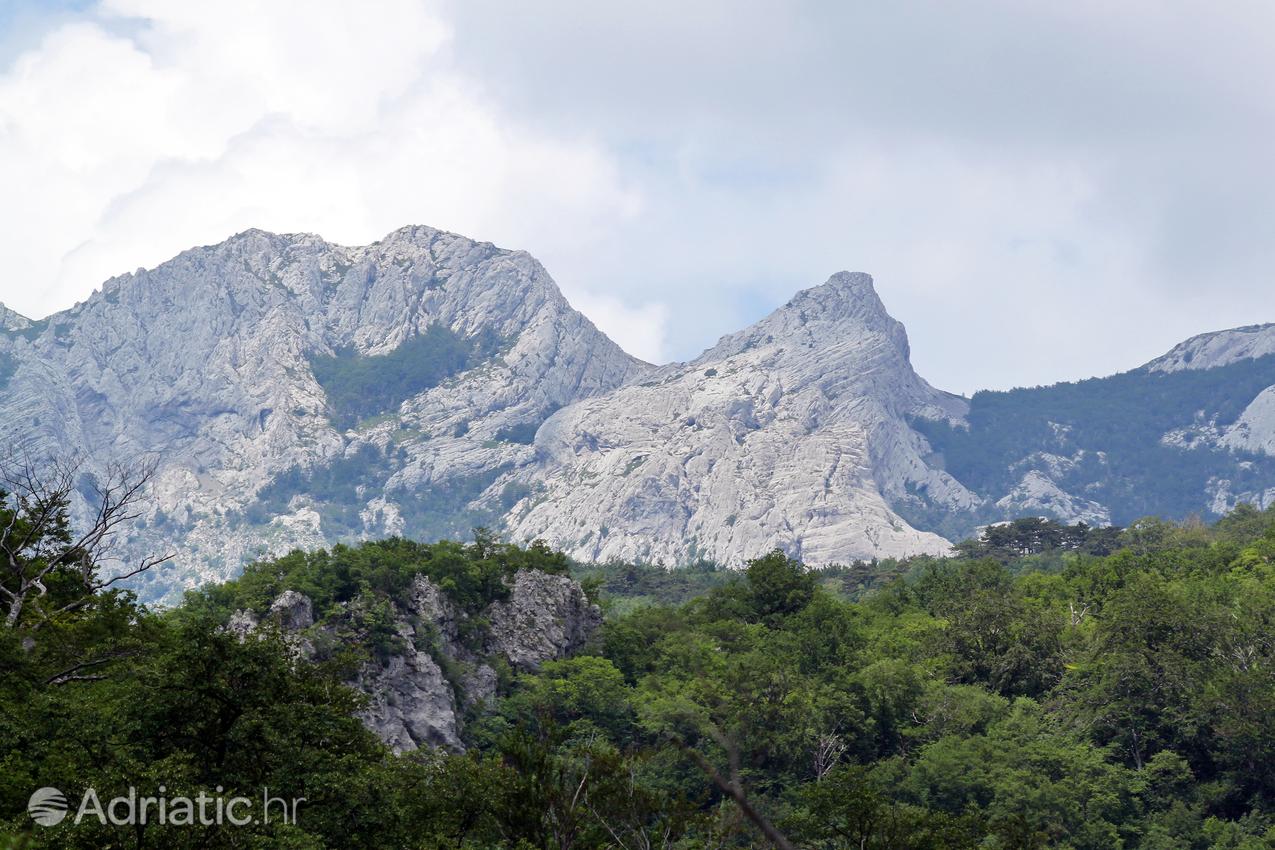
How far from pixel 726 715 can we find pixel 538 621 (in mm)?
14679

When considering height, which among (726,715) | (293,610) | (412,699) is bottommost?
(726,715)

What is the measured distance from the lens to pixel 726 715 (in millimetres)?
72688

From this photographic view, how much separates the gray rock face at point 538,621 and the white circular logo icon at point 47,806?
4963 cm

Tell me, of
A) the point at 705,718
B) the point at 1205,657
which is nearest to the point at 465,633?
the point at 705,718

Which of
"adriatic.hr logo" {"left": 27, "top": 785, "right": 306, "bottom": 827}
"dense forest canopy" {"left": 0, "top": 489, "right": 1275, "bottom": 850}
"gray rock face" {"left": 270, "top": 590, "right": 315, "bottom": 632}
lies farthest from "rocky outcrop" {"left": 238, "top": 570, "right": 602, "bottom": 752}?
"adriatic.hr logo" {"left": 27, "top": 785, "right": 306, "bottom": 827}

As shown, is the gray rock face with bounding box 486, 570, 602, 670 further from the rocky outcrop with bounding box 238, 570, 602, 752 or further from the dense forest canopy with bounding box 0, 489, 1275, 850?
the dense forest canopy with bounding box 0, 489, 1275, 850

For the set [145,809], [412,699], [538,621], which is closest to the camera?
[145,809]

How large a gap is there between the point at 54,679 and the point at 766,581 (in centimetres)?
6573

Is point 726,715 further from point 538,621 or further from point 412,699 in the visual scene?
point 412,699

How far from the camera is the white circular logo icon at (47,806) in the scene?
27.8m

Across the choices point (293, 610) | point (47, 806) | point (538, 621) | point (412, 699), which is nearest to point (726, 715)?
point (538, 621)

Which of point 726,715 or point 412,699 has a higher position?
point 412,699

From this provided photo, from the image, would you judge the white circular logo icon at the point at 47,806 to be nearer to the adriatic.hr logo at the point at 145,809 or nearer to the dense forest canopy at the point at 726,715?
the adriatic.hr logo at the point at 145,809

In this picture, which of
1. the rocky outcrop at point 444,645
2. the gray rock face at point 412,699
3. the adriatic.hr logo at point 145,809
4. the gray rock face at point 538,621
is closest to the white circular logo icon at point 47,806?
the adriatic.hr logo at point 145,809
